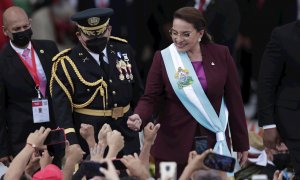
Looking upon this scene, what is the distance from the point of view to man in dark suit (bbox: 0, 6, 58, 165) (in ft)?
29.9

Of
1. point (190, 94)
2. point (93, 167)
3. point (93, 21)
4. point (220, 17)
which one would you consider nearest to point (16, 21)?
point (93, 21)

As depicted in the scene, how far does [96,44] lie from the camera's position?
8.52 m

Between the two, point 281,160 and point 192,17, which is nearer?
point 192,17

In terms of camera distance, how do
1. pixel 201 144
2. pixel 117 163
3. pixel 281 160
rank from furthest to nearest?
pixel 281 160, pixel 201 144, pixel 117 163

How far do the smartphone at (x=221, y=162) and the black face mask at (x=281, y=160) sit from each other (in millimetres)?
2940

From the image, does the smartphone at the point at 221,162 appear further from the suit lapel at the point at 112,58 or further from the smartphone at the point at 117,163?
the suit lapel at the point at 112,58

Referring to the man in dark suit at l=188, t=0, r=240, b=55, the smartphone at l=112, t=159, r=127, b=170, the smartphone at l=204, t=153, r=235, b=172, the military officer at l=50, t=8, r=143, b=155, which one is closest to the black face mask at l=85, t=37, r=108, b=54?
the military officer at l=50, t=8, r=143, b=155

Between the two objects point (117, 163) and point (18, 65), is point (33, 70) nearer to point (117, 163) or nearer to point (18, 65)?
point (18, 65)

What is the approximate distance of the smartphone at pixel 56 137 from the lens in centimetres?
775

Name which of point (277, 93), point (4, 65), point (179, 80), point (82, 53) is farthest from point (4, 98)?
point (277, 93)

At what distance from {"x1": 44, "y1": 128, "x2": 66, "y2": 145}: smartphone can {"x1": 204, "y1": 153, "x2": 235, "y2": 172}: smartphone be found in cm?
150

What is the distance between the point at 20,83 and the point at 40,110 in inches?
10.2

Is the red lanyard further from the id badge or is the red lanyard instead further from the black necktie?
the black necktie

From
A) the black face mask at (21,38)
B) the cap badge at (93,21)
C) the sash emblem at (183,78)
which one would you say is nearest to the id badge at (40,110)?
the black face mask at (21,38)
